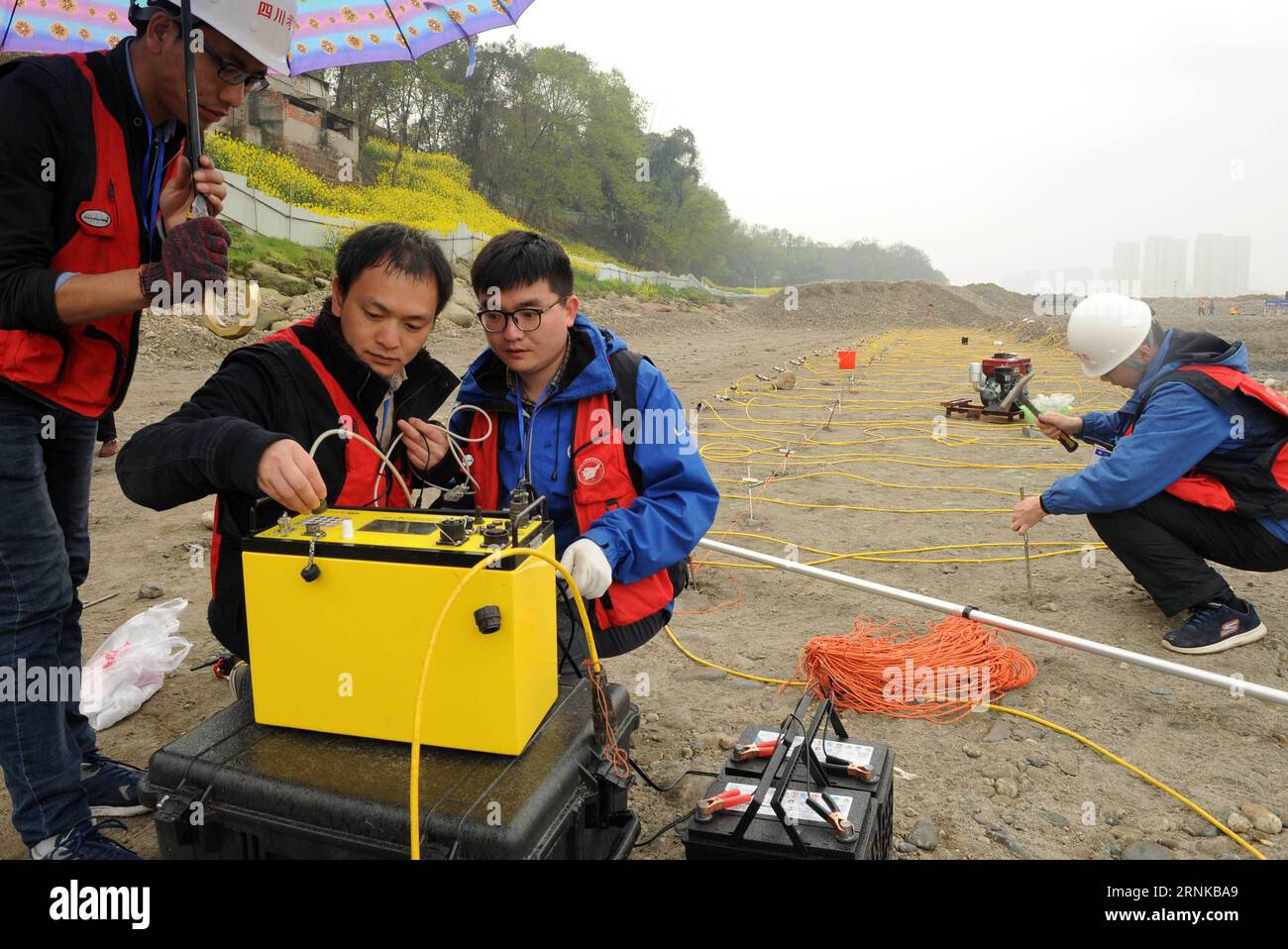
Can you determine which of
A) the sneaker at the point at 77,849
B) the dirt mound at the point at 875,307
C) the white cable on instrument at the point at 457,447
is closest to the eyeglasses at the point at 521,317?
the white cable on instrument at the point at 457,447

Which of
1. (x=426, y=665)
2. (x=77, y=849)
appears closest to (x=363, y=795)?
(x=426, y=665)

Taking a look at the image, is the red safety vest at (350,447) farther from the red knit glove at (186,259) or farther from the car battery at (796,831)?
the car battery at (796,831)

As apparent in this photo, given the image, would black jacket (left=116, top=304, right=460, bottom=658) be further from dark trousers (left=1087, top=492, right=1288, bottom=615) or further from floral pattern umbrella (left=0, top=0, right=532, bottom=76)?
dark trousers (left=1087, top=492, right=1288, bottom=615)

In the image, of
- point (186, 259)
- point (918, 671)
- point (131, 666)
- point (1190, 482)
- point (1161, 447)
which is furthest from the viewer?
point (1190, 482)

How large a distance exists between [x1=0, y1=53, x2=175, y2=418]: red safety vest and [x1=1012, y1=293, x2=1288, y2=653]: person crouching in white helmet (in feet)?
11.2

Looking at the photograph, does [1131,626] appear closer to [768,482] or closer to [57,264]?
[768,482]

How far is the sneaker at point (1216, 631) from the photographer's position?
344 cm

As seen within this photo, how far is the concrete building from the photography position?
2461 centimetres

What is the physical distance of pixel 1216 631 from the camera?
3.46 m

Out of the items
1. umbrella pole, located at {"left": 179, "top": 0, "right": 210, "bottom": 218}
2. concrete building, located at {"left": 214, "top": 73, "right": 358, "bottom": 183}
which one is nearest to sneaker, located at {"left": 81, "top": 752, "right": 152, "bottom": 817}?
umbrella pole, located at {"left": 179, "top": 0, "right": 210, "bottom": 218}

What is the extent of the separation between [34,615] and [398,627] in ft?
3.19

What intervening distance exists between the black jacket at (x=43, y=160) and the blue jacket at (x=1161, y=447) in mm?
3558

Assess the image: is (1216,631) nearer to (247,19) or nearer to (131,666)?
(247,19)

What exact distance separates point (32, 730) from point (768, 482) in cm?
534
